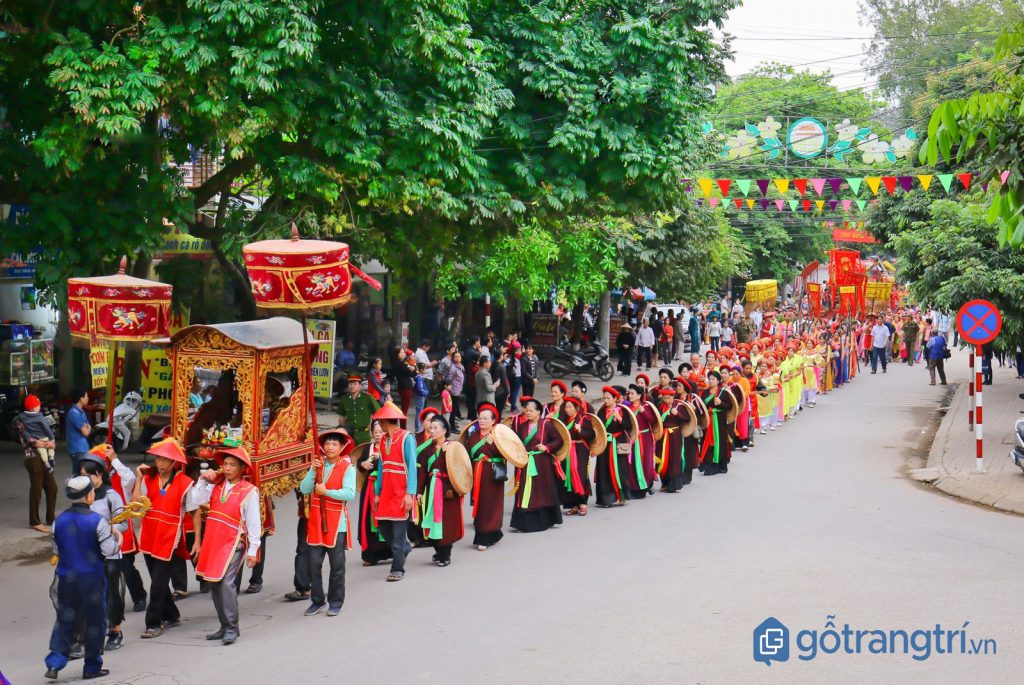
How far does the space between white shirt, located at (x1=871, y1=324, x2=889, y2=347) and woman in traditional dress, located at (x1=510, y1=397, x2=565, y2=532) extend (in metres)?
26.1

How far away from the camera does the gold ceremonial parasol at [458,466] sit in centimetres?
1109

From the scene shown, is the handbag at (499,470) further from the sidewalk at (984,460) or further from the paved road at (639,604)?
the sidewalk at (984,460)

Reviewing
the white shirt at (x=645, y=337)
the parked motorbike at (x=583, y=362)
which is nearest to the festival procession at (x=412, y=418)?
the parked motorbike at (x=583, y=362)

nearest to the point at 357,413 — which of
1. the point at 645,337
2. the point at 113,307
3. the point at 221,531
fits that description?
the point at 113,307

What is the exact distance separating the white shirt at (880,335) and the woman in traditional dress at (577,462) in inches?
985

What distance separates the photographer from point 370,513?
11.1 metres

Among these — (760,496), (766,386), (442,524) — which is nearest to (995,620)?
(442,524)

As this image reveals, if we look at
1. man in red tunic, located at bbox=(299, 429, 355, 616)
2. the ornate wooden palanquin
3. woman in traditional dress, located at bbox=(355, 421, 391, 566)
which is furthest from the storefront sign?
man in red tunic, located at bbox=(299, 429, 355, 616)

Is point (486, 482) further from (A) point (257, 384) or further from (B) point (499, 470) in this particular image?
(A) point (257, 384)

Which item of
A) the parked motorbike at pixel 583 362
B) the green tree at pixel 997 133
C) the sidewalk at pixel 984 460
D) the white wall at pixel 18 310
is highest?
the green tree at pixel 997 133

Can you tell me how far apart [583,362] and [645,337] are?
4224mm

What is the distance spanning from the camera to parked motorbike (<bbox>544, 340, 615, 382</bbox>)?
31.2 meters

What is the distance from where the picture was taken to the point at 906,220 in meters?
30.4

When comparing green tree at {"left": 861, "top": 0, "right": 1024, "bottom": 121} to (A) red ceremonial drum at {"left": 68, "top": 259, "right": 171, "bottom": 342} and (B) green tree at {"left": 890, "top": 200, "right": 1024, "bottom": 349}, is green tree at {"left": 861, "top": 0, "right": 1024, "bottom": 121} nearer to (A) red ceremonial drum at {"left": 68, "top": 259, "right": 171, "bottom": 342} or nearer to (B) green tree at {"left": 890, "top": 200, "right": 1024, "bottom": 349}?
(B) green tree at {"left": 890, "top": 200, "right": 1024, "bottom": 349}
